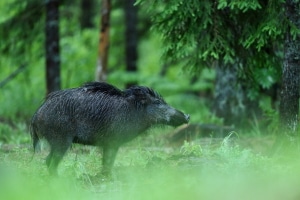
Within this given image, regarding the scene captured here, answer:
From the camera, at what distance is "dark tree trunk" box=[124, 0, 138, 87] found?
2039 cm

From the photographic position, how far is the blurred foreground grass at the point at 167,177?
6.58 m

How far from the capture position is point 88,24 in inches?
920

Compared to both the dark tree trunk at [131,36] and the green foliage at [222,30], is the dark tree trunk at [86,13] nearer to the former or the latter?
the dark tree trunk at [131,36]

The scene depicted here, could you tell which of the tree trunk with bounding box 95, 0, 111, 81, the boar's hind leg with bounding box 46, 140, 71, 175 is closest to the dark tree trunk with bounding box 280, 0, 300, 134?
the boar's hind leg with bounding box 46, 140, 71, 175

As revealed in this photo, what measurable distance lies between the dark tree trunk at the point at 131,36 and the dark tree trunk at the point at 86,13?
2.18 meters

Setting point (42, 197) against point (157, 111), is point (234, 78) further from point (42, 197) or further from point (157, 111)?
point (42, 197)

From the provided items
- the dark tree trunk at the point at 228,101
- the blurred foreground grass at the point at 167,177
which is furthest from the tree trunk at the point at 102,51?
the blurred foreground grass at the point at 167,177

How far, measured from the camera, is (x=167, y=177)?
7648 millimetres

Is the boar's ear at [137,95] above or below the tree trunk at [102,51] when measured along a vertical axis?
below

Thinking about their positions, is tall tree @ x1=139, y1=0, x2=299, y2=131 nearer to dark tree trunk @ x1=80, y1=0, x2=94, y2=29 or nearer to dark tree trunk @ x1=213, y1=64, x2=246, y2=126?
dark tree trunk @ x1=213, y1=64, x2=246, y2=126

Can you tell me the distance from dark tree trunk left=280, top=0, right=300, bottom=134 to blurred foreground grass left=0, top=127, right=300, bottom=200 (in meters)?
0.48

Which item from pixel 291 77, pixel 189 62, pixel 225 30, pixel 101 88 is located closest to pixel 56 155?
pixel 101 88

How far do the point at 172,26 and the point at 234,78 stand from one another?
481 cm

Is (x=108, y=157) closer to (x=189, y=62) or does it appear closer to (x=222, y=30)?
(x=189, y=62)
